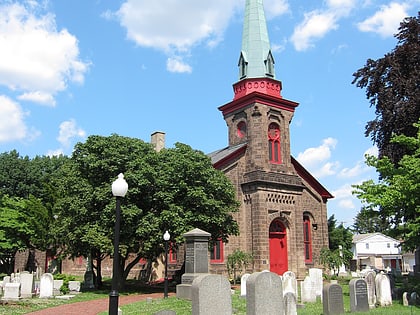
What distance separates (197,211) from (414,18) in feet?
57.0

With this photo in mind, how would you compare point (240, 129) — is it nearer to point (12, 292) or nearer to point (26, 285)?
point (26, 285)

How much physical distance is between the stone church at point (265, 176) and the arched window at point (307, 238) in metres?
0.07

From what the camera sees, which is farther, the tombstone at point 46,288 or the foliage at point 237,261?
the foliage at point 237,261

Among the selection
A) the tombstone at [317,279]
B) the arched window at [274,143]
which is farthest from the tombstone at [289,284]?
the arched window at [274,143]

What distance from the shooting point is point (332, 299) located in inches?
543

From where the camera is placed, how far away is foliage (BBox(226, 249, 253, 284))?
27344mm

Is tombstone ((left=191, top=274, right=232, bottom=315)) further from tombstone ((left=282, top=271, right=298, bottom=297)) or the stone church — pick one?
the stone church

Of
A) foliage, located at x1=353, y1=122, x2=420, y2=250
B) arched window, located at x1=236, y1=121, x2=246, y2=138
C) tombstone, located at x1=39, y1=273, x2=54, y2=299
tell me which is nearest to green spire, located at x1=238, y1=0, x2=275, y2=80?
arched window, located at x1=236, y1=121, x2=246, y2=138

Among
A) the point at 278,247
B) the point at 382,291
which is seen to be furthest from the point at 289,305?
the point at 278,247

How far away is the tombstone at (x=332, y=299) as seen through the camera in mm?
13688

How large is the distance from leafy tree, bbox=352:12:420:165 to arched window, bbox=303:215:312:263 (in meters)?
8.55

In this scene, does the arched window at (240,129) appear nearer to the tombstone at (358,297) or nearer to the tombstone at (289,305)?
the tombstone at (358,297)

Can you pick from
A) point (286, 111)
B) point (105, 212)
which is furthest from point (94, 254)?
point (286, 111)

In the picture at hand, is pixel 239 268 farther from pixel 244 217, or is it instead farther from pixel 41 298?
pixel 41 298
